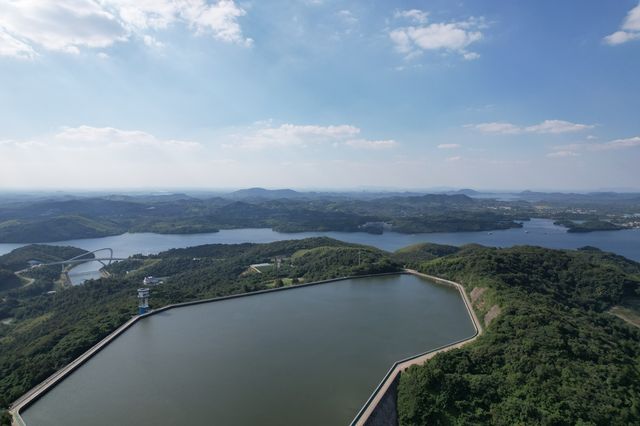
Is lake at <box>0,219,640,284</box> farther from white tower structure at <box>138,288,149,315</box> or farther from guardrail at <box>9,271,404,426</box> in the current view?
white tower structure at <box>138,288,149,315</box>

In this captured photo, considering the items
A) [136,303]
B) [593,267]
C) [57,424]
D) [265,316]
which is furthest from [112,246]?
[593,267]

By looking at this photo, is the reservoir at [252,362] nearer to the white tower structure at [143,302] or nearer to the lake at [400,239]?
the white tower structure at [143,302]

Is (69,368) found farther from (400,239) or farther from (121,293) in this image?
(400,239)

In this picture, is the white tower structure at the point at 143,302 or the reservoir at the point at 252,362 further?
the white tower structure at the point at 143,302

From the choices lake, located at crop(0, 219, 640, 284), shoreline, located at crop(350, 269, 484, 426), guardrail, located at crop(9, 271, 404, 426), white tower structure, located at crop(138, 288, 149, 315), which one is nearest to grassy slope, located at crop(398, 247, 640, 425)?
shoreline, located at crop(350, 269, 484, 426)

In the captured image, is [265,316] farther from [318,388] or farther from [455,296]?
[455,296]

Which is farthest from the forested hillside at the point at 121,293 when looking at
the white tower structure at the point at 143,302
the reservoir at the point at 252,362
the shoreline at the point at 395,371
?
the shoreline at the point at 395,371
